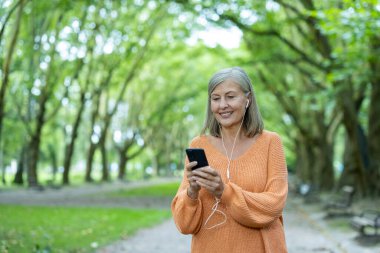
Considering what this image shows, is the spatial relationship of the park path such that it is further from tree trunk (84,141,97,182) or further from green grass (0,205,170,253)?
tree trunk (84,141,97,182)

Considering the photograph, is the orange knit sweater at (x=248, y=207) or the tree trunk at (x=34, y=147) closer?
the orange knit sweater at (x=248, y=207)

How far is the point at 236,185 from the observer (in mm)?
2555

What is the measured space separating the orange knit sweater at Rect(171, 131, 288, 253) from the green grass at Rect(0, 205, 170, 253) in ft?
15.7

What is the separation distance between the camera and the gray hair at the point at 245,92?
8.89 ft

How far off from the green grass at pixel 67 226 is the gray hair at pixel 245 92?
4.88 meters

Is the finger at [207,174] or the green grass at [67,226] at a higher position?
the finger at [207,174]

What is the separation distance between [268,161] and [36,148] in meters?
28.4

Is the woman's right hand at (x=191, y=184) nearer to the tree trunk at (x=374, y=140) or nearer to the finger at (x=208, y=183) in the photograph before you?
the finger at (x=208, y=183)

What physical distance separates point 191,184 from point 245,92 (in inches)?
20.7

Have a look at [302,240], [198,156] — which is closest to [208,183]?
[198,156]

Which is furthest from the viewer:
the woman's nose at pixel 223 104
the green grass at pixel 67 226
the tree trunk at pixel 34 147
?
the tree trunk at pixel 34 147

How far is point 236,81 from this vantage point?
106 inches

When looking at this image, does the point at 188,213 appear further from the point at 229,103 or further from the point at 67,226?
the point at 67,226

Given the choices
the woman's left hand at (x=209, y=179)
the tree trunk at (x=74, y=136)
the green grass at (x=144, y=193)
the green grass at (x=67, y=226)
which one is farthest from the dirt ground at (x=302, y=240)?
the tree trunk at (x=74, y=136)
